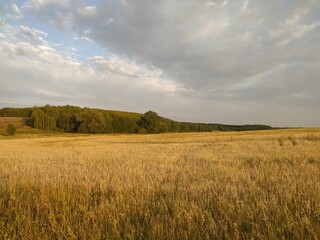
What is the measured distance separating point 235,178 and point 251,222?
11.7 feet

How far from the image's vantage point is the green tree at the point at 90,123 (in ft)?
362

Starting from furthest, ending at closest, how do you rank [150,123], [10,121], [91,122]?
[91,122]
[10,121]
[150,123]

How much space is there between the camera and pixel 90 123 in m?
111

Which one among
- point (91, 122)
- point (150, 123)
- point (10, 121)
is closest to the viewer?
point (150, 123)

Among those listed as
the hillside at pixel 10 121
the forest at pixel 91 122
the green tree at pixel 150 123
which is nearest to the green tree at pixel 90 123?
the forest at pixel 91 122

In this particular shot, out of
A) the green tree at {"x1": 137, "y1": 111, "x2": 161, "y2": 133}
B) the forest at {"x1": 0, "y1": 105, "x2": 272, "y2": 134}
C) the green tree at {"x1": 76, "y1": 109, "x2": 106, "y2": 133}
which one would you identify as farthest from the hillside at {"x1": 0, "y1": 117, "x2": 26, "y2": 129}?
the green tree at {"x1": 137, "y1": 111, "x2": 161, "y2": 133}

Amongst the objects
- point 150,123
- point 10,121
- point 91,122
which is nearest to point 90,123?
point 91,122

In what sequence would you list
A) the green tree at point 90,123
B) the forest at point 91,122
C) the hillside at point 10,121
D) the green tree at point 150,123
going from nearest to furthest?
1. the hillside at point 10,121
2. the green tree at point 150,123
3. the forest at point 91,122
4. the green tree at point 90,123

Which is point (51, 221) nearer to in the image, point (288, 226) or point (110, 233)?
point (110, 233)

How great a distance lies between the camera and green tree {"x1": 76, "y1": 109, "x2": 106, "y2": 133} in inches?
4341

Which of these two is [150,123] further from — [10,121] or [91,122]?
[10,121]

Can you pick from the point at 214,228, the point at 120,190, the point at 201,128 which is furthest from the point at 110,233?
the point at 201,128

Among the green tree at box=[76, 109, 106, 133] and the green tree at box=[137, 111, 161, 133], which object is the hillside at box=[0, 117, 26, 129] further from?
the green tree at box=[137, 111, 161, 133]

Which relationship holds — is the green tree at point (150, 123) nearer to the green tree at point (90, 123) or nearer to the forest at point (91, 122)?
the forest at point (91, 122)
